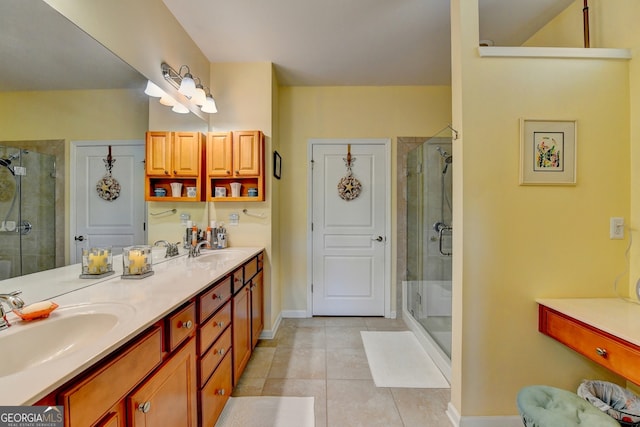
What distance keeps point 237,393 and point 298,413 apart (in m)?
0.46

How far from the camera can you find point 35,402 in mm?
538

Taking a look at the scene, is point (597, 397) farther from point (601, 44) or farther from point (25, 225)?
point (25, 225)

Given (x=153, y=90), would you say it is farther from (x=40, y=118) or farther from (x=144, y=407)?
(x=144, y=407)

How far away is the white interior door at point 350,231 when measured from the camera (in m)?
3.08

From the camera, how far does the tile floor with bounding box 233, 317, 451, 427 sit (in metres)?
1.61

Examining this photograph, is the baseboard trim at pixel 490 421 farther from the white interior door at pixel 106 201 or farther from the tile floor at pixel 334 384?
the white interior door at pixel 106 201

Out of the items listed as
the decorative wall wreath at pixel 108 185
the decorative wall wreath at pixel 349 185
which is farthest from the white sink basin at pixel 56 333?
the decorative wall wreath at pixel 349 185

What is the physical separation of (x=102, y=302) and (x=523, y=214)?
6.87 feet

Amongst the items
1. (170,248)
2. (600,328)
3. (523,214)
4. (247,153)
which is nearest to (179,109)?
(247,153)

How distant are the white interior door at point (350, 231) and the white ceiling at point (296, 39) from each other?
802 millimetres

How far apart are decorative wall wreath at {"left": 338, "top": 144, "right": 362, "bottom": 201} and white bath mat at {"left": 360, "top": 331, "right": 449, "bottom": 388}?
148cm

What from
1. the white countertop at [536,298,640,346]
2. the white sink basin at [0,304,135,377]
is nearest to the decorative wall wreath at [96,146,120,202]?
the white sink basin at [0,304,135,377]

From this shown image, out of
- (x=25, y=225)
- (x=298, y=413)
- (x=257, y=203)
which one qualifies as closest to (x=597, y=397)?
(x=298, y=413)

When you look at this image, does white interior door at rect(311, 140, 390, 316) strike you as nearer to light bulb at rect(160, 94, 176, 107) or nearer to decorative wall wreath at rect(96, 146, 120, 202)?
light bulb at rect(160, 94, 176, 107)
